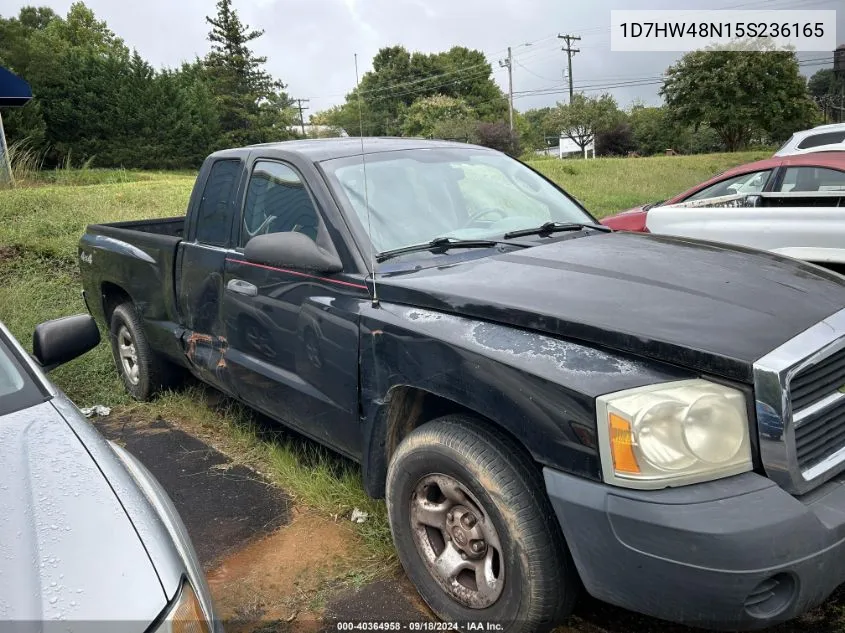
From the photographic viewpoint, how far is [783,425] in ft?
6.15

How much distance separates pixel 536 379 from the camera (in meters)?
2.07

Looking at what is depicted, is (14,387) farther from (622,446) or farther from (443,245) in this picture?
(622,446)

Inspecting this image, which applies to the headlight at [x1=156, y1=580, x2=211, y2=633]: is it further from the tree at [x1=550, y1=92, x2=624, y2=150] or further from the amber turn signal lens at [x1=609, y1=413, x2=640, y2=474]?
the tree at [x1=550, y1=92, x2=624, y2=150]

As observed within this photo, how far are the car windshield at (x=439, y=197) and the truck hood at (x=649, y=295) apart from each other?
1.10ft

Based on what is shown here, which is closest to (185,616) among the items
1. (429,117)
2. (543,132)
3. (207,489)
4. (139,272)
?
(207,489)

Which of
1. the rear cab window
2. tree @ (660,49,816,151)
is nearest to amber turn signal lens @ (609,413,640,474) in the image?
the rear cab window

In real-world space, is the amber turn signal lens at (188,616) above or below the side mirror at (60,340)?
below

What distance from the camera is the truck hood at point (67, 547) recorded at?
4.48 ft

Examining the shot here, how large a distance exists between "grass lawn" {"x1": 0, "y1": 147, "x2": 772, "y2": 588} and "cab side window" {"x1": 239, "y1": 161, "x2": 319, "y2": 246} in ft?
4.21

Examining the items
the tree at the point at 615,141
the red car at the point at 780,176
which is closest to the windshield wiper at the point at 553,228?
the red car at the point at 780,176

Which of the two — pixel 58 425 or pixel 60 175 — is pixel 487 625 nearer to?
pixel 58 425

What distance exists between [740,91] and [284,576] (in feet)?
134

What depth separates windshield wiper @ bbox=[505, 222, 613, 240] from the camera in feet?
10.5

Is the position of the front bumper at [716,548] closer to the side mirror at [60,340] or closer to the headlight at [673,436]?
the headlight at [673,436]
